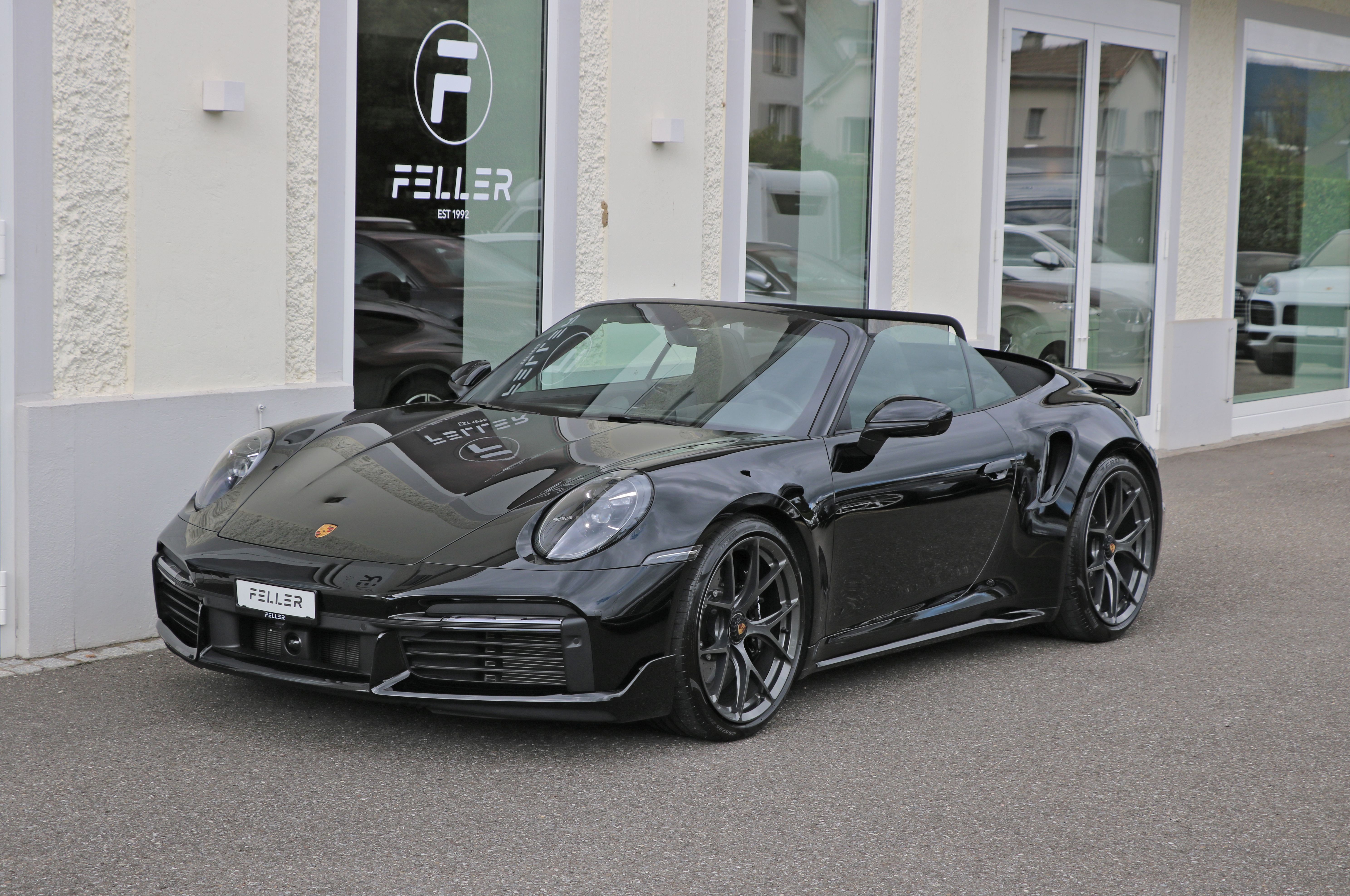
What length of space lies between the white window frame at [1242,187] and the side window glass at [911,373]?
7966 mm

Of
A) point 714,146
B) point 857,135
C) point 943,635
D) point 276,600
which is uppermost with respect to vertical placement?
point 857,135

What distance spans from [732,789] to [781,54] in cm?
591

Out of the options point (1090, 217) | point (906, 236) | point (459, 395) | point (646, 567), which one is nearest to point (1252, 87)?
point (1090, 217)

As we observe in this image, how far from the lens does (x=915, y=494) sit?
5145 millimetres

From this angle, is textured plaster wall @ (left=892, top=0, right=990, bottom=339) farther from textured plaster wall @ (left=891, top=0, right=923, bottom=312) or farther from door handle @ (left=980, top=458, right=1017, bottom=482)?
door handle @ (left=980, top=458, right=1017, bottom=482)

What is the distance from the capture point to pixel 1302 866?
3.67m

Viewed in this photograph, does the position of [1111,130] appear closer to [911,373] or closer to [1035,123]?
[1035,123]

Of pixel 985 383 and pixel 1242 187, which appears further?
pixel 1242 187

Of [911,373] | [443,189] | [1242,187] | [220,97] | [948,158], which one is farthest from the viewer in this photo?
[1242,187]

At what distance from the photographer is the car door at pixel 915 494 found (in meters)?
4.94

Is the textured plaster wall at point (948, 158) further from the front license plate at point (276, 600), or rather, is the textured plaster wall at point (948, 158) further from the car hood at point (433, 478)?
the front license plate at point (276, 600)

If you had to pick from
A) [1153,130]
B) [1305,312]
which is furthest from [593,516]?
[1305,312]

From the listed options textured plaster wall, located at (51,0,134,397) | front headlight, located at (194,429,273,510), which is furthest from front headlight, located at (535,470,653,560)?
textured plaster wall, located at (51,0,134,397)

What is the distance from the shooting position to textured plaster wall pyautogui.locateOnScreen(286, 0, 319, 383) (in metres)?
6.38
